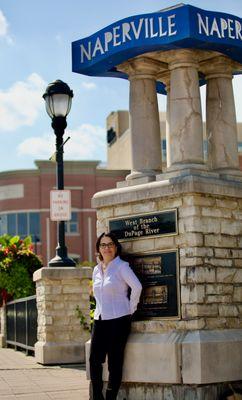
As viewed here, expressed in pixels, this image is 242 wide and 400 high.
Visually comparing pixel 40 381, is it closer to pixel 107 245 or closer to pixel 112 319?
pixel 112 319

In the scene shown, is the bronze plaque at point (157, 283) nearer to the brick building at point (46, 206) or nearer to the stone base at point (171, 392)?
the stone base at point (171, 392)

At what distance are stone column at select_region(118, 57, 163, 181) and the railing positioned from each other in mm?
6344

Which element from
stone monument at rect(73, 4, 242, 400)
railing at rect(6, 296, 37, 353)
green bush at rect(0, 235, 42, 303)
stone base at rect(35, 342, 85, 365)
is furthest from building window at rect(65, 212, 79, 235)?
stone monument at rect(73, 4, 242, 400)

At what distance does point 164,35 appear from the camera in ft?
27.8

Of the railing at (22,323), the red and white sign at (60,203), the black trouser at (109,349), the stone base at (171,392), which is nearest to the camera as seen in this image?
the stone base at (171,392)

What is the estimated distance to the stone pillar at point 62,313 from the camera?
13.1 metres

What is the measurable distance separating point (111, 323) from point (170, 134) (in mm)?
2453

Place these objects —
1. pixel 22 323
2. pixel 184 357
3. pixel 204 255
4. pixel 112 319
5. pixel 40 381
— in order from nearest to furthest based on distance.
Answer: pixel 184 357 < pixel 112 319 < pixel 204 255 < pixel 40 381 < pixel 22 323

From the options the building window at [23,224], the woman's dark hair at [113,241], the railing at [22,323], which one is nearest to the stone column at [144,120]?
the woman's dark hair at [113,241]

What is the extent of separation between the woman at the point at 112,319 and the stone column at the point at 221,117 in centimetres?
205

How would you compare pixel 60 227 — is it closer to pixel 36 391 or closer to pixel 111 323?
pixel 36 391

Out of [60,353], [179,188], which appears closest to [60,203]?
[60,353]

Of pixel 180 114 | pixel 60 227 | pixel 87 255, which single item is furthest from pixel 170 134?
pixel 87 255

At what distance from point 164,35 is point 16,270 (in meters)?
12.0
